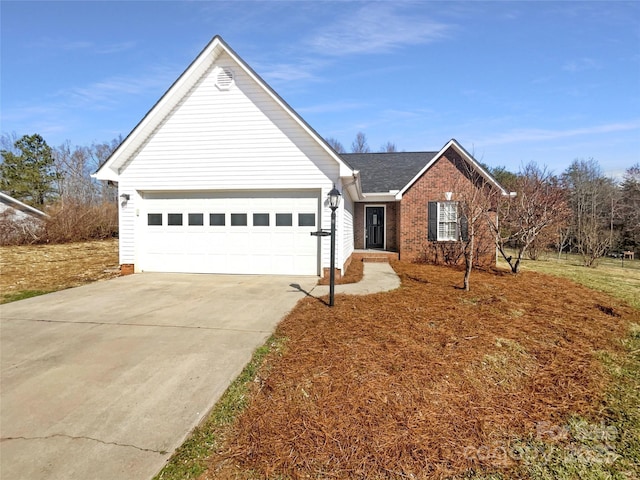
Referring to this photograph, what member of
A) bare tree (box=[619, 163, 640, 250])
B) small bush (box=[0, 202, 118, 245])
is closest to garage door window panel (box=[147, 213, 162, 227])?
small bush (box=[0, 202, 118, 245])

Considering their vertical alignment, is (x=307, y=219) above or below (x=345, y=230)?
above

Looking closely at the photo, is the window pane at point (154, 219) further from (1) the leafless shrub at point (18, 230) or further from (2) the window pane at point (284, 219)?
(1) the leafless shrub at point (18, 230)

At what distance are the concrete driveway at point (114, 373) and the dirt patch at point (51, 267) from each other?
86.1 inches

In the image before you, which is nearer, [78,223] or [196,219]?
[196,219]

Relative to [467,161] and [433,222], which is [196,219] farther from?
[467,161]

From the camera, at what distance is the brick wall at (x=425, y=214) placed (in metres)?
12.6

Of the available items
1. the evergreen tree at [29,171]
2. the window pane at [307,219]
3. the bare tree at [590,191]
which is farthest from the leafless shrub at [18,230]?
the bare tree at [590,191]

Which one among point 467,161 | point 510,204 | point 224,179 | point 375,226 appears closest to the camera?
point 224,179

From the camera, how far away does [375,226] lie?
15.7 meters

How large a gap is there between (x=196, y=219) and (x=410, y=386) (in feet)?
28.2

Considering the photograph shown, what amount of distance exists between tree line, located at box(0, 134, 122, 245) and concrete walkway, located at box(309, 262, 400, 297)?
522 inches

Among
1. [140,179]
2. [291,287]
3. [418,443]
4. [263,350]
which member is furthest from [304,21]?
[418,443]

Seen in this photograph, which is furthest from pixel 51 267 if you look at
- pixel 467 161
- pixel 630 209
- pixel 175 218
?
pixel 630 209

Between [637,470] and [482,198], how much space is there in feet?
23.6
